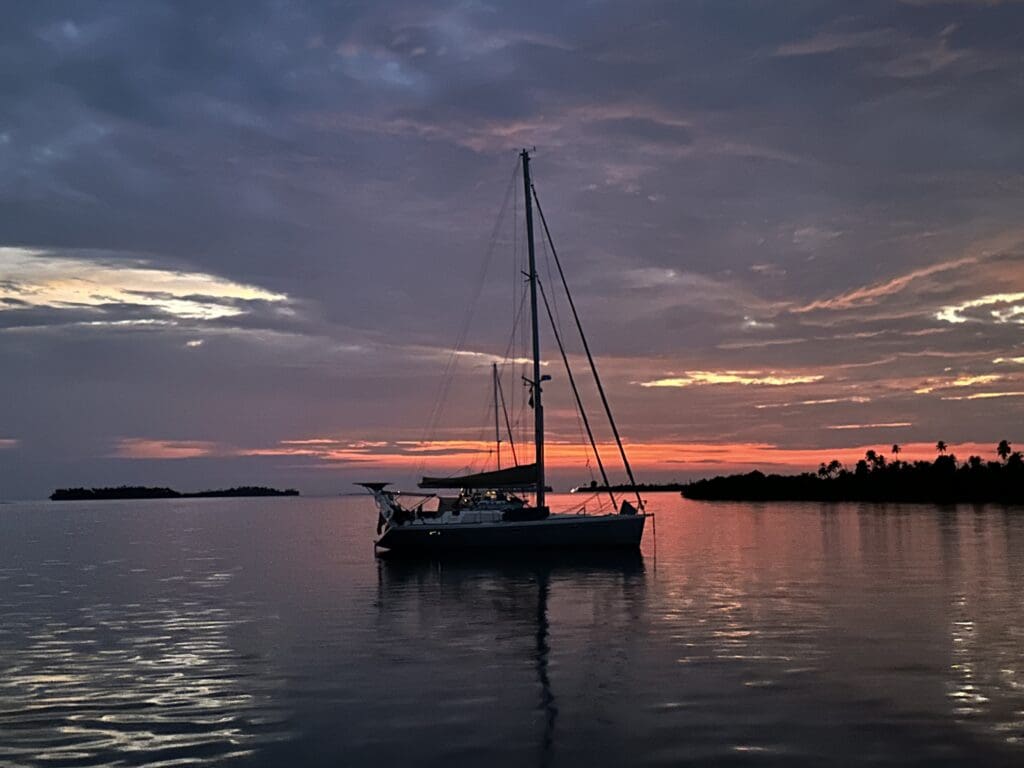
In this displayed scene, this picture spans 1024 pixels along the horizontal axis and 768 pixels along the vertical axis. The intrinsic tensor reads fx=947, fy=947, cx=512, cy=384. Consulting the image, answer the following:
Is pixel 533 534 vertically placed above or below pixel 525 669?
above

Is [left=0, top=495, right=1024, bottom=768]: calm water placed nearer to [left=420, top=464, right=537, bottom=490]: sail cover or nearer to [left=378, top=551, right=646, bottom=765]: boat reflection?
[left=378, top=551, right=646, bottom=765]: boat reflection

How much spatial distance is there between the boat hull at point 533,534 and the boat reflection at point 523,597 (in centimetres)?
78

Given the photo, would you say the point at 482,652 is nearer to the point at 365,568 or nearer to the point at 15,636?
the point at 15,636

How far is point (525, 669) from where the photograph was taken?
2084 centimetres

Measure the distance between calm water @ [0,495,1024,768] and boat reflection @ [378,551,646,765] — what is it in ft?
0.50

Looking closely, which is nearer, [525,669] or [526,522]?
[525,669]

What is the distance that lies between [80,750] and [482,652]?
34.7ft

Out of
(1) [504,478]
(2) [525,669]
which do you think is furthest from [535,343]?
(2) [525,669]

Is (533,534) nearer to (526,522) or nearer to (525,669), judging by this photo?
(526,522)

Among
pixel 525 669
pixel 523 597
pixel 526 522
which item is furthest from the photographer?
pixel 526 522

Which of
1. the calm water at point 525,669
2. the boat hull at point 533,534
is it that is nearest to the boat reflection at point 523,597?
the calm water at point 525,669

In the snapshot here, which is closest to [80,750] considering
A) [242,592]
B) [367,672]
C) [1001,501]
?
[367,672]

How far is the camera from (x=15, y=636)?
27.8 meters

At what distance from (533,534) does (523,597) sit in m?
14.1
